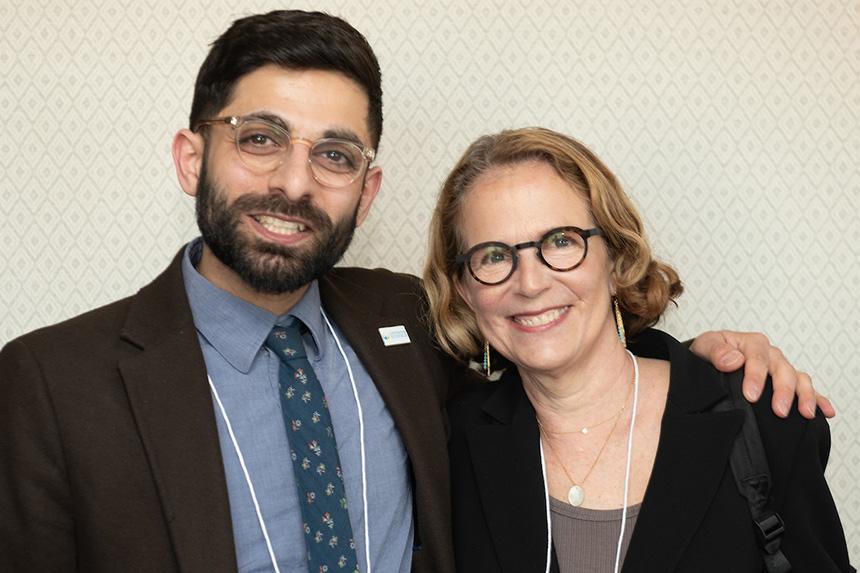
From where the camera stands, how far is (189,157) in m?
2.10

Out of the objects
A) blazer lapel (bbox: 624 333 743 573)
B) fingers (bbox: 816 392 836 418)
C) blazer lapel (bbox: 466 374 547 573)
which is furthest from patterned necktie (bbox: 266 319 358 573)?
fingers (bbox: 816 392 836 418)

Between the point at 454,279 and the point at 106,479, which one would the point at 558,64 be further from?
the point at 106,479

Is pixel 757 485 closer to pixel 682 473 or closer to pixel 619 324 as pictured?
pixel 682 473

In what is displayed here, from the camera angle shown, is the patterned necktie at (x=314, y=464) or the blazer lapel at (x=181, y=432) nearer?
the blazer lapel at (x=181, y=432)

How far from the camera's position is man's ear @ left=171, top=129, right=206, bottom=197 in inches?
81.8

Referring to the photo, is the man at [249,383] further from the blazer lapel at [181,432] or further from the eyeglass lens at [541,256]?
the eyeglass lens at [541,256]

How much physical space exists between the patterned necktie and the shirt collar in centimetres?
5

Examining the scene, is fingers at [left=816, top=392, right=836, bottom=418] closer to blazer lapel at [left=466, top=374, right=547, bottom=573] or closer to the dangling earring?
the dangling earring

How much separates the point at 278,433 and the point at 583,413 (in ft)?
2.47

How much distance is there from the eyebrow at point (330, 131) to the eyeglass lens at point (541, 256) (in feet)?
1.30

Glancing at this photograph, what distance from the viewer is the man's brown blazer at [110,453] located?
168 cm

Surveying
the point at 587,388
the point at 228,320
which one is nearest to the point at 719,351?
the point at 587,388

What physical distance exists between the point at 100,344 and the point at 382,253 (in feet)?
4.43

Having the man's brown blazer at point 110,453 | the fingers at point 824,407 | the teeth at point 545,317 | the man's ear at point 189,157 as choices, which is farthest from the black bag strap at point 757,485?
the man's ear at point 189,157
